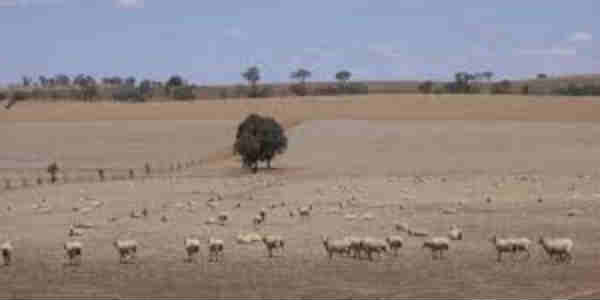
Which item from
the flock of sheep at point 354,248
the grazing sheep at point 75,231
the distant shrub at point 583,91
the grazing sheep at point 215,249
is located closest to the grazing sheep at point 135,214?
the grazing sheep at point 75,231

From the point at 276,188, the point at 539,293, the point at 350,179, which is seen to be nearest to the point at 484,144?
the point at 350,179

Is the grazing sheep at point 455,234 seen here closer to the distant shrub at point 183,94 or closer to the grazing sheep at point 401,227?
the grazing sheep at point 401,227

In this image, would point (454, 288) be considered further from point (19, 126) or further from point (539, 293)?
point (19, 126)

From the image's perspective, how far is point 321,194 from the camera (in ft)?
190

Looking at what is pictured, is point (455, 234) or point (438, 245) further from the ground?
point (438, 245)

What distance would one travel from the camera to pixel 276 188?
2493 inches

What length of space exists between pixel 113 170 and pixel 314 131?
29506mm

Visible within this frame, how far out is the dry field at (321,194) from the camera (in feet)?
88.1

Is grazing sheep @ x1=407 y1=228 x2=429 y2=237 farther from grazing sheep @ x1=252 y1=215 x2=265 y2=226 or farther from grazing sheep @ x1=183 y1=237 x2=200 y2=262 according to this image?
grazing sheep @ x1=183 y1=237 x2=200 y2=262

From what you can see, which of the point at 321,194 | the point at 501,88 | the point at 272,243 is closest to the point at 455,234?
the point at 272,243

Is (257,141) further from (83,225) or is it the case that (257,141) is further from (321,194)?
(83,225)

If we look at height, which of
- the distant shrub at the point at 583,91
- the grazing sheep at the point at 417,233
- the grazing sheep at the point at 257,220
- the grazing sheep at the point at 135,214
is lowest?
the distant shrub at the point at 583,91

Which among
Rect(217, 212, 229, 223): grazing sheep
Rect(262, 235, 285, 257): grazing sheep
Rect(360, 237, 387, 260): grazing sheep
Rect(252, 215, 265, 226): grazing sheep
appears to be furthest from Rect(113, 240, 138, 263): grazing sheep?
Rect(217, 212, 229, 223): grazing sheep

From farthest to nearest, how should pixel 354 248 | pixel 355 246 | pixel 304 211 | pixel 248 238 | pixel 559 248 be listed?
pixel 304 211 → pixel 248 238 → pixel 354 248 → pixel 355 246 → pixel 559 248
